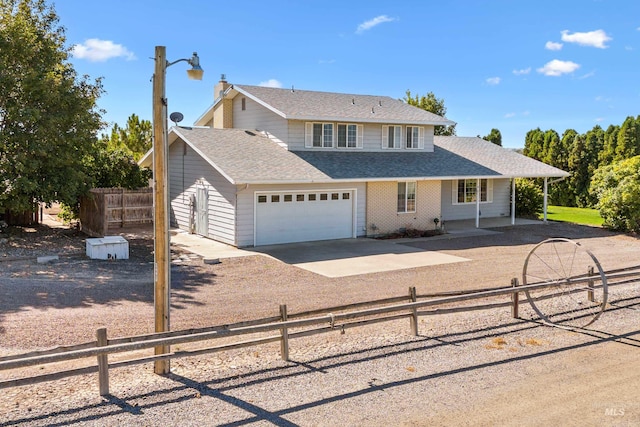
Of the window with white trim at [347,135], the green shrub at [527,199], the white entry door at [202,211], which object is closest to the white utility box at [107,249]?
the white entry door at [202,211]

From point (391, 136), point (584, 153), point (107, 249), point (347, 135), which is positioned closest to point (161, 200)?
point (107, 249)

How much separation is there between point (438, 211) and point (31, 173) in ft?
55.2

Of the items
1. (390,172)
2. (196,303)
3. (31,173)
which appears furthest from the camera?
(390,172)

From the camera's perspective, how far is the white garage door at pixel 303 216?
2080cm

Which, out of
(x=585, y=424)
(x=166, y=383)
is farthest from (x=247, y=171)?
(x=585, y=424)

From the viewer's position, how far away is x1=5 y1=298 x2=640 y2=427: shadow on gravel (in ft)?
22.7

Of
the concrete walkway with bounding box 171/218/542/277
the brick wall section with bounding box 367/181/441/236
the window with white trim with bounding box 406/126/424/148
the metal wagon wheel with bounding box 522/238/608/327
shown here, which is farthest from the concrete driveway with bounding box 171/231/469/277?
the window with white trim with bounding box 406/126/424/148

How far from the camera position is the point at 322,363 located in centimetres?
893

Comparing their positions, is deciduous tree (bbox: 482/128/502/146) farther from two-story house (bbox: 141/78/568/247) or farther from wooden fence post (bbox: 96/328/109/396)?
wooden fence post (bbox: 96/328/109/396)

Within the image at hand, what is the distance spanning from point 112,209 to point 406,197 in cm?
1253

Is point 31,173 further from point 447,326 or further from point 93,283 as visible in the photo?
point 447,326

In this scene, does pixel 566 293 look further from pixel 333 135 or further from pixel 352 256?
pixel 333 135

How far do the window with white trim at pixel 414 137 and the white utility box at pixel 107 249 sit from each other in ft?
49.7

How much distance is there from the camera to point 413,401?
295 inches
